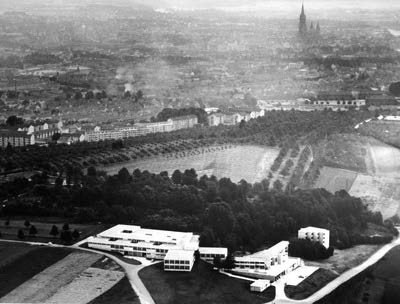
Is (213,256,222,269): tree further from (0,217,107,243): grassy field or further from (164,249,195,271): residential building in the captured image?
(0,217,107,243): grassy field

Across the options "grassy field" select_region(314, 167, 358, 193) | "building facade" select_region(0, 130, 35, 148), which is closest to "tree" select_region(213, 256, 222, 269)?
"grassy field" select_region(314, 167, 358, 193)

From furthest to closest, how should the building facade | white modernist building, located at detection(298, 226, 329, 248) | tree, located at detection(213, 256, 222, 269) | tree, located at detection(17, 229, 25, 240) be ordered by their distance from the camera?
1. the building facade
2. white modernist building, located at detection(298, 226, 329, 248)
3. tree, located at detection(17, 229, 25, 240)
4. tree, located at detection(213, 256, 222, 269)

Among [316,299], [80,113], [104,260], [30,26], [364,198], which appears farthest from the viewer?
[30,26]

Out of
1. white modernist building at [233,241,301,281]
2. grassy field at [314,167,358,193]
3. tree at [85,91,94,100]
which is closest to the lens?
white modernist building at [233,241,301,281]

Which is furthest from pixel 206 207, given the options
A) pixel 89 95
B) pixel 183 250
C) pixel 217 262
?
pixel 89 95

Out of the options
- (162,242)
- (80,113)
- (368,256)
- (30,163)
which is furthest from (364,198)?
(80,113)

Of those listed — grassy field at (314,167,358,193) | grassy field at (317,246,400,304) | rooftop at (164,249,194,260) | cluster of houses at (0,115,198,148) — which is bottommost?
grassy field at (317,246,400,304)

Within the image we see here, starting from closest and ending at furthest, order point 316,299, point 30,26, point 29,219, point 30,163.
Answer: point 316,299 < point 29,219 < point 30,163 < point 30,26

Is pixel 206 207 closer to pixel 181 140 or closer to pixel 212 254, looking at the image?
pixel 212 254

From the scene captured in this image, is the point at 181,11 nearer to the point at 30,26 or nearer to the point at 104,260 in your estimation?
the point at 30,26
